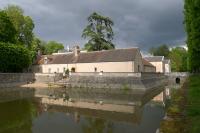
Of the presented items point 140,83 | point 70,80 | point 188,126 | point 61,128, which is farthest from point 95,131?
point 70,80

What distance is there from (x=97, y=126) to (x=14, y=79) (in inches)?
1243

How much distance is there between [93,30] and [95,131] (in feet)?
148

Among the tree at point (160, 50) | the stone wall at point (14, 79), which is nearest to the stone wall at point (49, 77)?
the stone wall at point (14, 79)

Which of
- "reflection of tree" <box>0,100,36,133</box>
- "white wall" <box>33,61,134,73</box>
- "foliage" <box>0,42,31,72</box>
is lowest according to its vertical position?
"reflection of tree" <box>0,100,36,133</box>

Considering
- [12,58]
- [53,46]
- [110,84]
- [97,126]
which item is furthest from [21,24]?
[97,126]

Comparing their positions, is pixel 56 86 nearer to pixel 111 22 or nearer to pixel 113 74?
pixel 113 74

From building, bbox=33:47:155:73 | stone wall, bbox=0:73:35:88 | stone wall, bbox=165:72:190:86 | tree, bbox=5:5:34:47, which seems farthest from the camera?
tree, bbox=5:5:34:47

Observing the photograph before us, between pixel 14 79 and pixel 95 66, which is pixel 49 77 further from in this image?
pixel 95 66

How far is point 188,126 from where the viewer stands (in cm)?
843

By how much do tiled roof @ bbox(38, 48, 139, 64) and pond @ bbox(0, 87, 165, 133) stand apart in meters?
22.2

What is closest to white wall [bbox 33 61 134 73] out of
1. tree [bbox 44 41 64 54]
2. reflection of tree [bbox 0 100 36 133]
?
reflection of tree [bbox 0 100 36 133]

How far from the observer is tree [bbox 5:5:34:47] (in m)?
56.2

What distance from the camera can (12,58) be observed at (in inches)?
1724

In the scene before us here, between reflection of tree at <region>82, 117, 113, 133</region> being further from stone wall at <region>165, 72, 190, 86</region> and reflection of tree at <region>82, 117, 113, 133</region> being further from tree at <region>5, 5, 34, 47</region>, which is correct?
tree at <region>5, 5, 34, 47</region>
